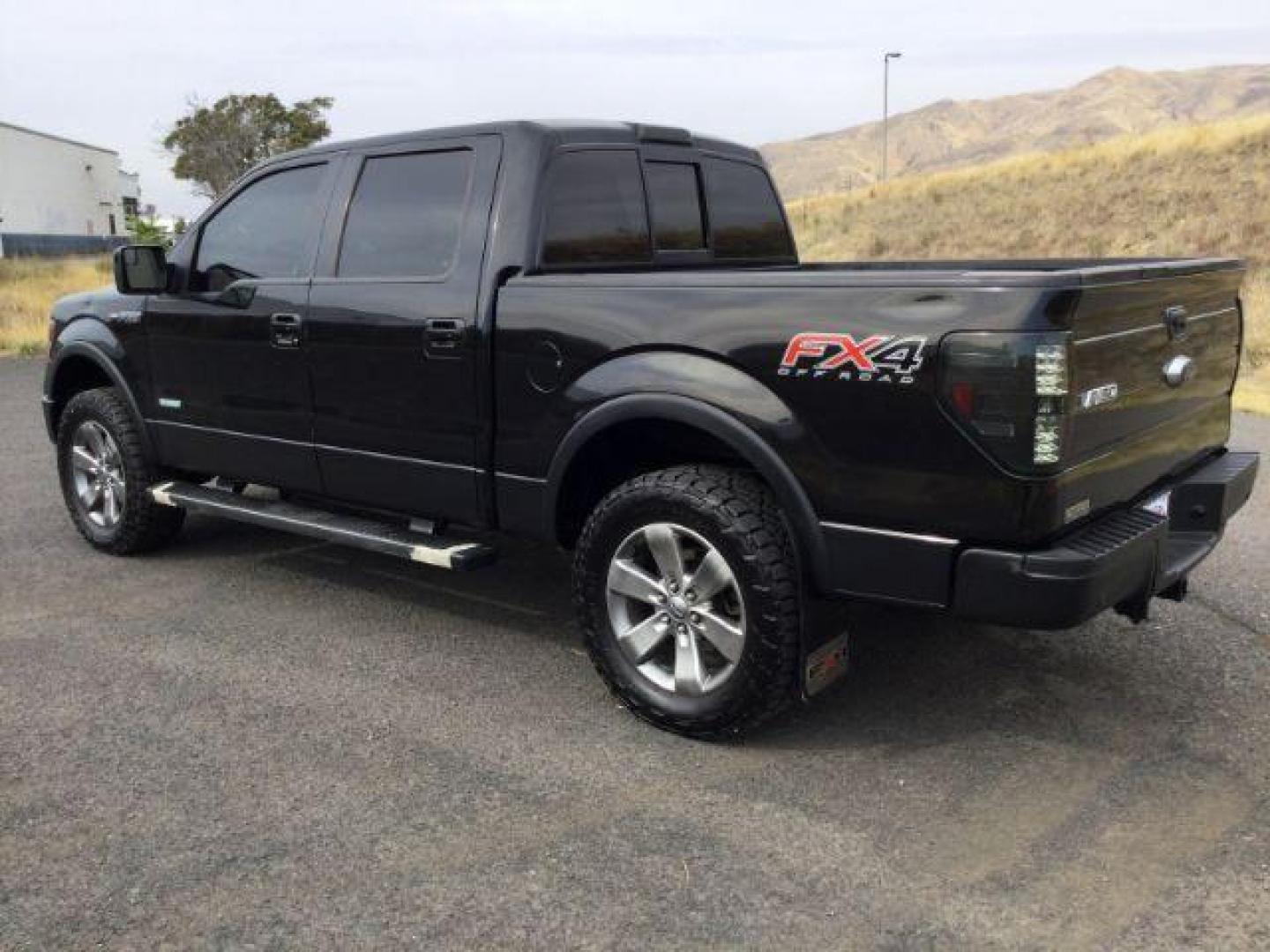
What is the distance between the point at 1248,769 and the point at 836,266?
2.47 metres

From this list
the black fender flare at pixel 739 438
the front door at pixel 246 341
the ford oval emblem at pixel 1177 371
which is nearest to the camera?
the black fender flare at pixel 739 438

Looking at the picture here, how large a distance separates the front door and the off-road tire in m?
0.19

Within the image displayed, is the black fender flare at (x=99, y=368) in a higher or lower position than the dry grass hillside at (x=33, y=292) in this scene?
higher

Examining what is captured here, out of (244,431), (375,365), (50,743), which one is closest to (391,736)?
(50,743)

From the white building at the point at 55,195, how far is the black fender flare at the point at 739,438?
6175 centimetres

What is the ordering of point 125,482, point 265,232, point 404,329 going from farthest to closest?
1. point 125,482
2. point 265,232
3. point 404,329

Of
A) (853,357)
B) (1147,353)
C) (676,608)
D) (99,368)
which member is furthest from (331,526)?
(1147,353)

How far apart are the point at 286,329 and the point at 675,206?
1.65 metres

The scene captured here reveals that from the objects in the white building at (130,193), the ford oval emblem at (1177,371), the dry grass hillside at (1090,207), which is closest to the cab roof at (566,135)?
the ford oval emblem at (1177,371)

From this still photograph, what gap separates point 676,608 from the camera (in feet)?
12.1

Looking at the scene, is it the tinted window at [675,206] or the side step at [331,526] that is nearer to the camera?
the side step at [331,526]

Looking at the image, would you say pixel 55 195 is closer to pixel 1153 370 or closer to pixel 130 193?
pixel 130 193

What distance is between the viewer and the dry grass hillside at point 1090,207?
86.3ft

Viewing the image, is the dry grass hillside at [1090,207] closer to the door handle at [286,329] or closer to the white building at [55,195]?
the door handle at [286,329]
